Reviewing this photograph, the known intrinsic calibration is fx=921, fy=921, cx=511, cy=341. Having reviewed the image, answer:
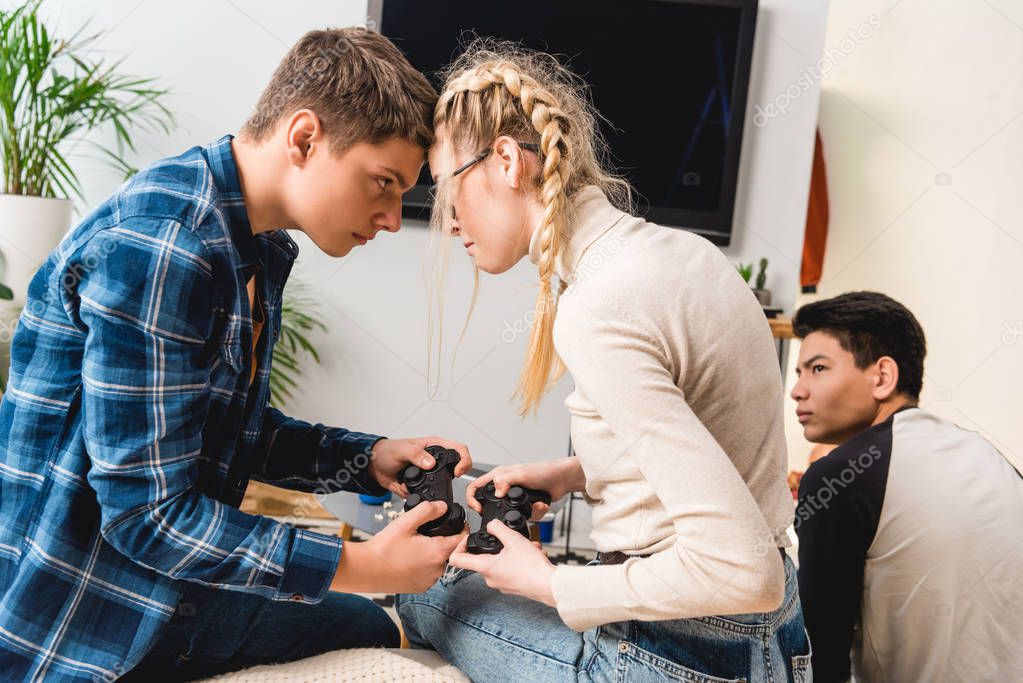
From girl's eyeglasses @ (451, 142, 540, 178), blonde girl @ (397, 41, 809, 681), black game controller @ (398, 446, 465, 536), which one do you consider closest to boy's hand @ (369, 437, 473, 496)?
black game controller @ (398, 446, 465, 536)

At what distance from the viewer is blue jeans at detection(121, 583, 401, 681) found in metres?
1.11

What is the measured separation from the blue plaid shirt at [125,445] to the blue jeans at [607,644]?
0.69ft

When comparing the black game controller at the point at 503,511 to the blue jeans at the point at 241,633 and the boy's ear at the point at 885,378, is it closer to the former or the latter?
the blue jeans at the point at 241,633

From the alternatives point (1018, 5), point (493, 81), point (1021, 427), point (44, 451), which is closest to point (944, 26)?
point (1018, 5)

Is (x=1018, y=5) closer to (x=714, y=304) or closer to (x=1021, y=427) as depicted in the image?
(x=1021, y=427)

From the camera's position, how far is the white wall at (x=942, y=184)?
3525 millimetres

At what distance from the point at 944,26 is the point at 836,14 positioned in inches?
21.8

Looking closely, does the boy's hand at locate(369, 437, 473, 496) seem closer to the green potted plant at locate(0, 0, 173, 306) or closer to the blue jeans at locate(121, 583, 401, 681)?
the blue jeans at locate(121, 583, 401, 681)

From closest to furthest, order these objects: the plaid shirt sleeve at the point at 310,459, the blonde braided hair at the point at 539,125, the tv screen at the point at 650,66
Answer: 1. the blonde braided hair at the point at 539,125
2. the plaid shirt sleeve at the point at 310,459
3. the tv screen at the point at 650,66

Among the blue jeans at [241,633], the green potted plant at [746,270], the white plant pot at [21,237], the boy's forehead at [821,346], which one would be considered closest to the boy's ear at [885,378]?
the boy's forehead at [821,346]

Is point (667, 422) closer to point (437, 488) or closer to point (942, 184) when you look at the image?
point (437, 488)

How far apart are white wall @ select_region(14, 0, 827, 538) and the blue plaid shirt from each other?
2285 millimetres

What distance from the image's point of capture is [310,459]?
1418mm

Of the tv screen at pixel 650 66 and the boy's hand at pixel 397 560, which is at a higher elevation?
the tv screen at pixel 650 66
